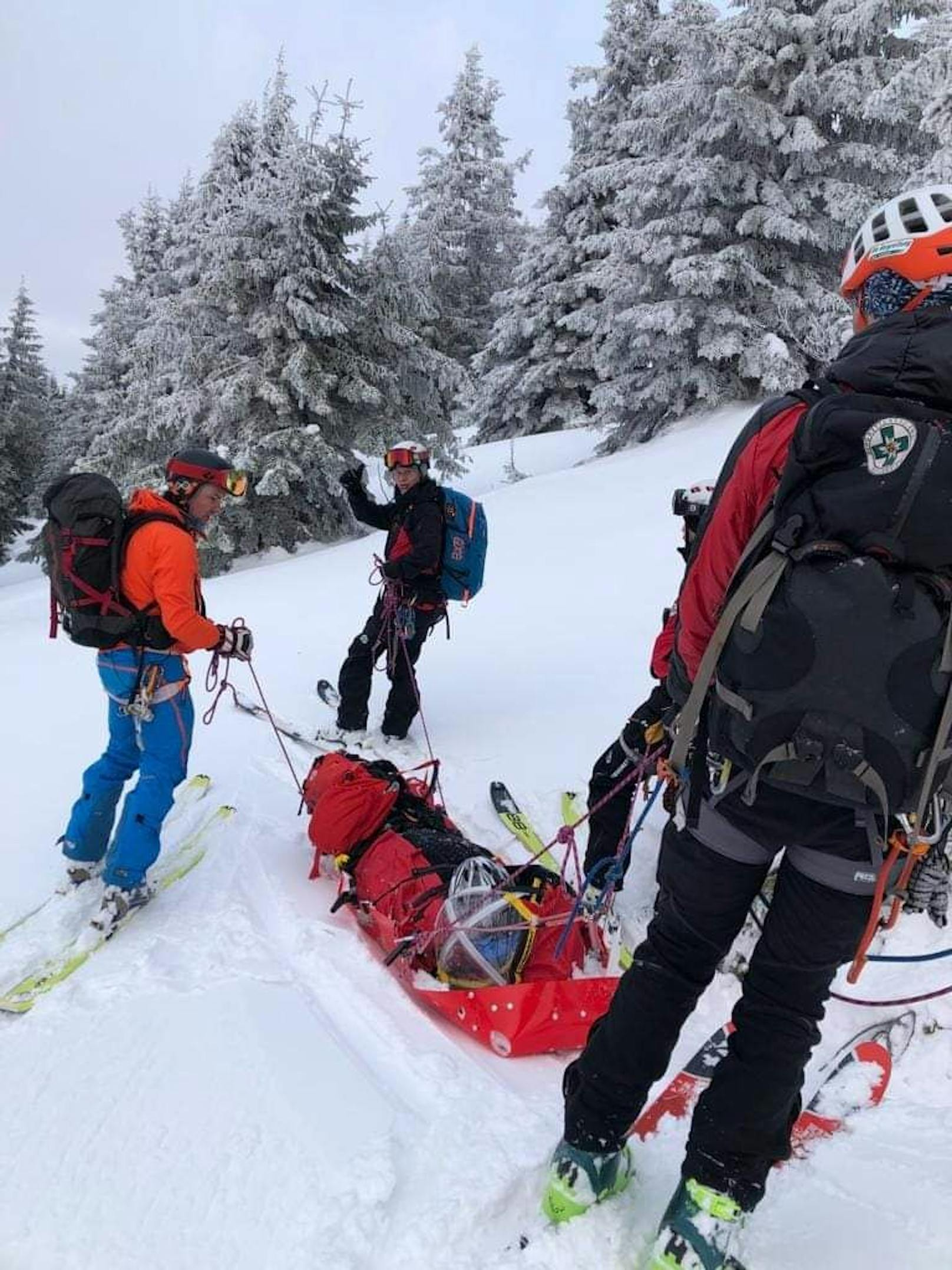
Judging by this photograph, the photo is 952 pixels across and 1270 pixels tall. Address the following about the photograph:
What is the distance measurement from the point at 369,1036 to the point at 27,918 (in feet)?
5.55

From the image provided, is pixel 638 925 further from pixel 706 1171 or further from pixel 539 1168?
pixel 706 1171

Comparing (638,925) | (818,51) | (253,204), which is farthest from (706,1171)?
(818,51)

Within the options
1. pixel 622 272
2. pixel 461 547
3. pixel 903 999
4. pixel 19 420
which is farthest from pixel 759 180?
pixel 19 420

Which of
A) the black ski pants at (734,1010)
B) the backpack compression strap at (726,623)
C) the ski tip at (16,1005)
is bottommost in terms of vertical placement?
the ski tip at (16,1005)

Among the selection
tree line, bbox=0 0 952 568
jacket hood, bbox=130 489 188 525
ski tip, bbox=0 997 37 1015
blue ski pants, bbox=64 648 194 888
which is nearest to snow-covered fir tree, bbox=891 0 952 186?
tree line, bbox=0 0 952 568

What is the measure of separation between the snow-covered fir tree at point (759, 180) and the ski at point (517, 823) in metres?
12.7

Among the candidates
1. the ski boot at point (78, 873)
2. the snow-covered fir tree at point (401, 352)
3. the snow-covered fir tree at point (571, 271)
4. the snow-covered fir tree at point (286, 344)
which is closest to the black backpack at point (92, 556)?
the ski boot at point (78, 873)

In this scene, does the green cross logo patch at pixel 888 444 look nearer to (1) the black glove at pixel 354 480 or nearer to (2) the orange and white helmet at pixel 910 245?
(2) the orange and white helmet at pixel 910 245

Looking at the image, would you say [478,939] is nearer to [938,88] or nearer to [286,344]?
[938,88]

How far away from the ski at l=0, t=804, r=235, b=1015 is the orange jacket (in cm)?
111

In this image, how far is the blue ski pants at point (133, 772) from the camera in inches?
136

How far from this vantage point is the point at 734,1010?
1862 mm

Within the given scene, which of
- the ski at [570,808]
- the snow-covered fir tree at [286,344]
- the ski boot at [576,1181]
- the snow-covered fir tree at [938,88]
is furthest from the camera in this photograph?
the snow-covered fir tree at [286,344]

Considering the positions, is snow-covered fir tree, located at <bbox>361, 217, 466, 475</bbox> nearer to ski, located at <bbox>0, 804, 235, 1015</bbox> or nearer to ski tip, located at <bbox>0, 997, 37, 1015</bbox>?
ski, located at <bbox>0, 804, 235, 1015</bbox>
